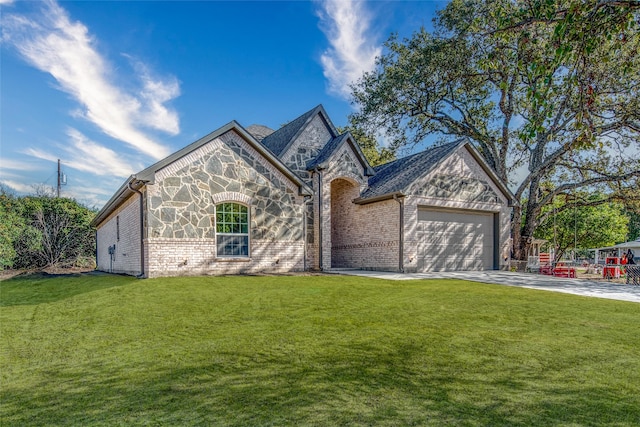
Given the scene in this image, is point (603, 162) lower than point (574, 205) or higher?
higher

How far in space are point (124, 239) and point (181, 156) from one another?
4.85 meters

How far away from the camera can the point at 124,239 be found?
47.0ft

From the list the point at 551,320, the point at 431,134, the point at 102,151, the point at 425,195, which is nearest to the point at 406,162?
the point at 425,195

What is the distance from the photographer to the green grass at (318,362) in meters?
3.03

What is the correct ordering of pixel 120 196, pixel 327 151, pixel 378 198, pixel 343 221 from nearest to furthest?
1. pixel 120 196
2. pixel 378 198
3. pixel 327 151
4. pixel 343 221

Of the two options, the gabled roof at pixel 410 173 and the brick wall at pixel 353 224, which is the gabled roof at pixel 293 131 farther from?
the gabled roof at pixel 410 173

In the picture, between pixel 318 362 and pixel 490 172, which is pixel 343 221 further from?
pixel 318 362

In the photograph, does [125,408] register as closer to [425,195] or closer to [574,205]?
[425,195]

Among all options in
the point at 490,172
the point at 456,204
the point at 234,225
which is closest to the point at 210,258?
the point at 234,225

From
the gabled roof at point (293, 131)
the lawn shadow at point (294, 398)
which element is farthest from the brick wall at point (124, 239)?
the lawn shadow at point (294, 398)

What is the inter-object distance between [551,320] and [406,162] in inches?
483

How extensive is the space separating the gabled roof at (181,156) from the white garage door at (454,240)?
5.20 m

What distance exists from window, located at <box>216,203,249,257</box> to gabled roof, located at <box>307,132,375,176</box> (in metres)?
4.27

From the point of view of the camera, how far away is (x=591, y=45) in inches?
191
